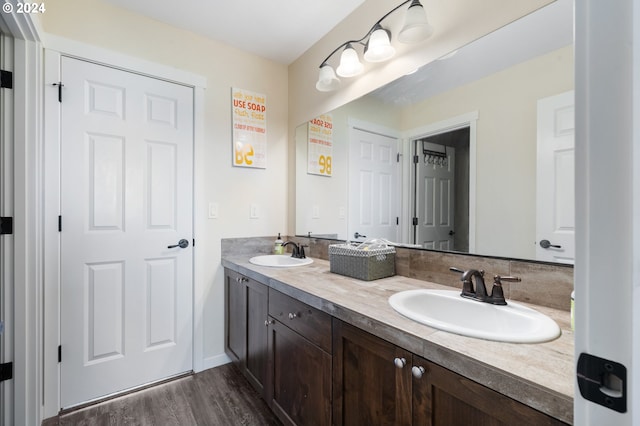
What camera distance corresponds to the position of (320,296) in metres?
1.22

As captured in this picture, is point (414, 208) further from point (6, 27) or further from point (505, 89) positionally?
point (6, 27)

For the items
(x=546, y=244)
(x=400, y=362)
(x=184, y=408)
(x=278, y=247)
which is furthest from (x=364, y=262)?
(x=184, y=408)

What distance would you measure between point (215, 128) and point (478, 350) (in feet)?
7.07

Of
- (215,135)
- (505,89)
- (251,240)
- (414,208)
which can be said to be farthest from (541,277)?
(215,135)

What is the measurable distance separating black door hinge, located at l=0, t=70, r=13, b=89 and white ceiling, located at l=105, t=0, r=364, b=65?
2.39 ft

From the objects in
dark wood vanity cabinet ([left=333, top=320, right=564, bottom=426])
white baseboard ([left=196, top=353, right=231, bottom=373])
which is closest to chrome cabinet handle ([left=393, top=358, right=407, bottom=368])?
dark wood vanity cabinet ([left=333, top=320, right=564, bottom=426])

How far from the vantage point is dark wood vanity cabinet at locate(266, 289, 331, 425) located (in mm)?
1196

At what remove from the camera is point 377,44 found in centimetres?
159

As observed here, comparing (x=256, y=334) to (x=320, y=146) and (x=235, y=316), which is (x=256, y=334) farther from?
(x=320, y=146)

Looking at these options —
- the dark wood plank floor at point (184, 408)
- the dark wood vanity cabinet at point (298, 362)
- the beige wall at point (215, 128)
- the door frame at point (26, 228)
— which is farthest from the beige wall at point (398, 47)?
the door frame at point (26, 228)

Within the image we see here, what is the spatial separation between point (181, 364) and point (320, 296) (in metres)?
1.50

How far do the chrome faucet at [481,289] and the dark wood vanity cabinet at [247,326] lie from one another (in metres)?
1.00

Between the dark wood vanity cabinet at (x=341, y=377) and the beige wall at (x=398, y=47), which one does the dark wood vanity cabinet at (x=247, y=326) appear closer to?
the dark wood vanity cabinet at (x=341, y=377)

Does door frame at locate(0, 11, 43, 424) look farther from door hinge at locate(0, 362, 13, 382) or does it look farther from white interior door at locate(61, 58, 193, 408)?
white interior door at locate(61, 58, 193, 408)
